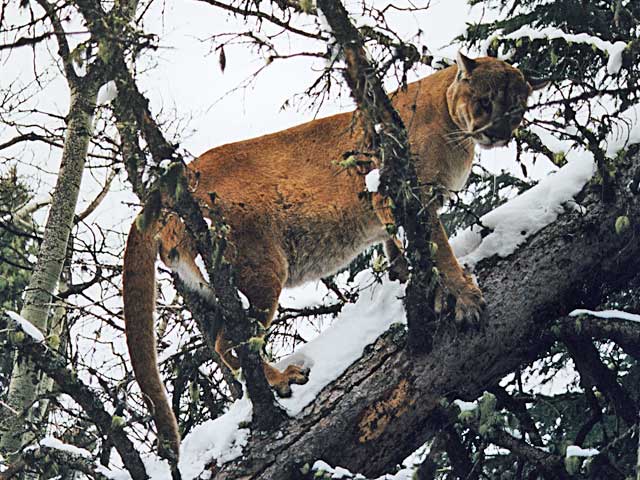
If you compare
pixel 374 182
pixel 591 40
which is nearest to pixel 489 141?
pixel 591 40

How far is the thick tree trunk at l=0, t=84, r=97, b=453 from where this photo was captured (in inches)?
220

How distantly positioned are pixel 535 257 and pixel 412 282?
2.53 feet

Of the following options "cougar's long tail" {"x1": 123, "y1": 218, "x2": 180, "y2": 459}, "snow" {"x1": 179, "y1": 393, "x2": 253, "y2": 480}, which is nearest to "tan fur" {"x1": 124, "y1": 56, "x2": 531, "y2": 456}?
"cougar's long tail" {"x1": 123, "y1": 218, "x2": 180, "y2": 459}

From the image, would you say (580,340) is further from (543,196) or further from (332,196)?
(332,196)

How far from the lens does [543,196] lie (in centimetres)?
405

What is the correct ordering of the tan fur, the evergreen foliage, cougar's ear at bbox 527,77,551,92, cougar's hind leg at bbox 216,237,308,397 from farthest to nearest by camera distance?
the evergreen foliage, cougar's ear at bbox 527,77,551,92, cougar's hind leg at bbox 216,237,308,397, the tan fur

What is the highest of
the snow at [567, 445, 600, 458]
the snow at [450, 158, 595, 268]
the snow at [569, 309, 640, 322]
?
the snow at [450, 158, 595, 268]

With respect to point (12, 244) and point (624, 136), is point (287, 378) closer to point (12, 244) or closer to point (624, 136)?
point (624, 136)

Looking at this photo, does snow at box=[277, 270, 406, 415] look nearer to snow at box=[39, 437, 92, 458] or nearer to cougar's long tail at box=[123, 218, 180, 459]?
cougar's long tail at box=[123, 218, 180, 459]

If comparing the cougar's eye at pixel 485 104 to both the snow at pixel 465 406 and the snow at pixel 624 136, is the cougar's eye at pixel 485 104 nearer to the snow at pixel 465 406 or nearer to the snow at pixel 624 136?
the snow at pixel 624 136

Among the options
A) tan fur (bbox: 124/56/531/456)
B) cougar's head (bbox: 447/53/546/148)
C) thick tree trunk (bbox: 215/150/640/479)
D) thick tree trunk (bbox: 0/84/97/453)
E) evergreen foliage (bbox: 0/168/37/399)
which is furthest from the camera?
evergreen foliage (bbox: 0/168/37/399)

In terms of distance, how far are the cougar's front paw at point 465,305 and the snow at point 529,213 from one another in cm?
28

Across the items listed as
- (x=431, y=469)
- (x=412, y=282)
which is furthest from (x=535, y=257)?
(x=431, y=469)

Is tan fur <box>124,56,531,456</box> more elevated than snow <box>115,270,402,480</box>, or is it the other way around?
tan fur <box>124,56,531,456</box>
